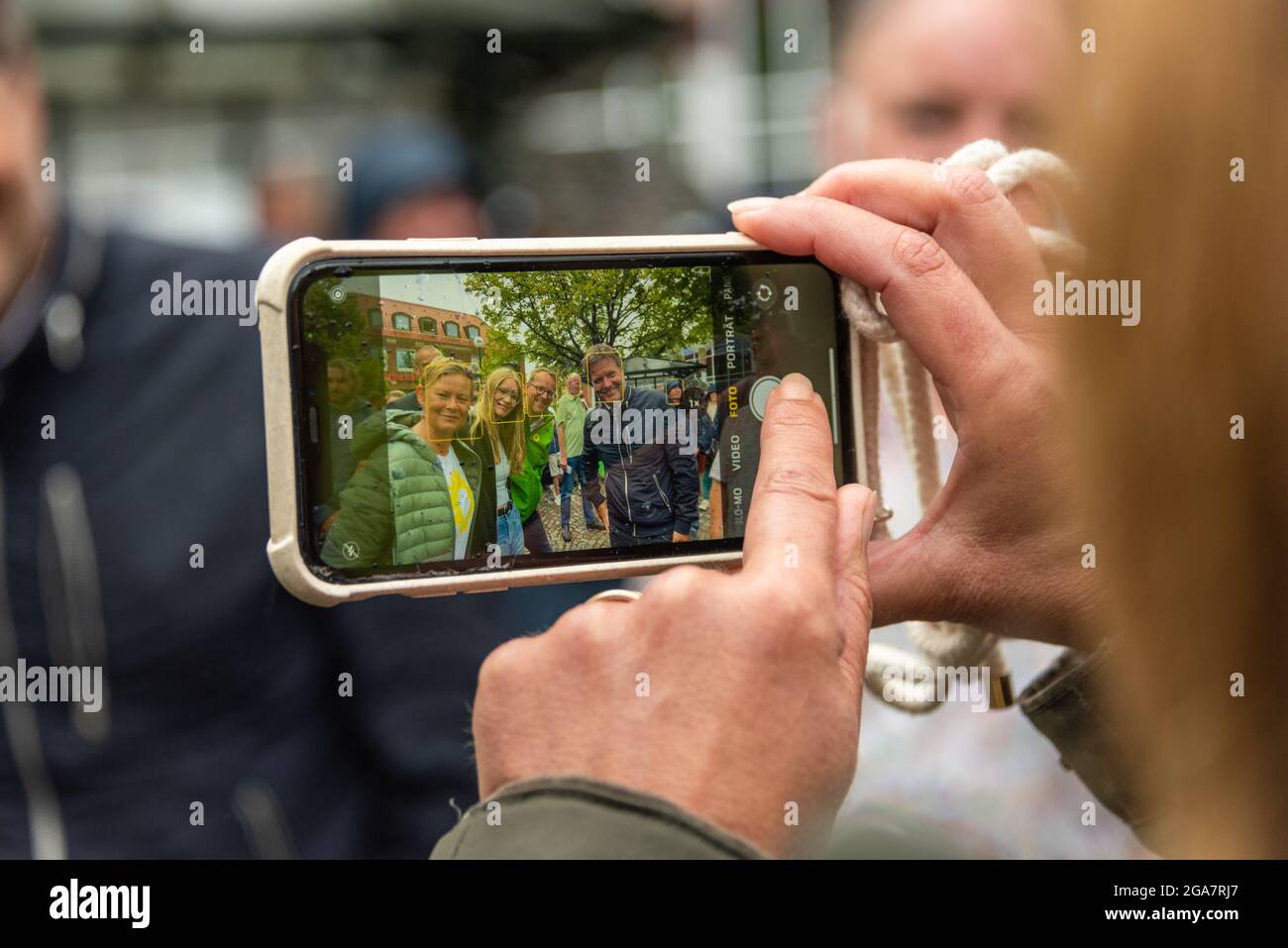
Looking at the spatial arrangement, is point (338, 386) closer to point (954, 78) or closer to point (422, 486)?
point (422, 486)

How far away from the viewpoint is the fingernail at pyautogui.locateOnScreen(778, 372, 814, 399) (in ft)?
2.40

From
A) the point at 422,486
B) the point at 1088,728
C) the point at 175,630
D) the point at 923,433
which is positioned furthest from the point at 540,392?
the point at 175,630

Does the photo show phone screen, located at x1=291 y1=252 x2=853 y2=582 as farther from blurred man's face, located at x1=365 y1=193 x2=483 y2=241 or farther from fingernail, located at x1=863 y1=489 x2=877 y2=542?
blurred man's face, located at x1=365 y1=193 x2=483 y2=241

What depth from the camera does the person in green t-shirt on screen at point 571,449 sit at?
75cm

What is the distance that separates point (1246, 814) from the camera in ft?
1.62

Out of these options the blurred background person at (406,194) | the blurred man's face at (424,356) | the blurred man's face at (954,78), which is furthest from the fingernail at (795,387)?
the blurred background person at (406,194)

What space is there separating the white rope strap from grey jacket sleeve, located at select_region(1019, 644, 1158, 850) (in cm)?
7

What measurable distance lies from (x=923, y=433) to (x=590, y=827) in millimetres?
465

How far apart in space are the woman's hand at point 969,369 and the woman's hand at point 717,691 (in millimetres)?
157

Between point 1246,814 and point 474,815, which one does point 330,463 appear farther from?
point 1246,814

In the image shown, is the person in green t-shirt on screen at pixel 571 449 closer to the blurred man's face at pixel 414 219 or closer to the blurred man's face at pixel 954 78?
the blurred man's face at pixel 954 78

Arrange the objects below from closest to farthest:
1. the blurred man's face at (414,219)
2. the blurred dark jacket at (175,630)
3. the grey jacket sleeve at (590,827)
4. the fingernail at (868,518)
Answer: the grey jacket sleeve at (590,827)
the fingernail at (868,518)
the blurred dark jacket at (175,630)
the blurred man's face at (414,219)

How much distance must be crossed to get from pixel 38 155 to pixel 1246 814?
1.33m

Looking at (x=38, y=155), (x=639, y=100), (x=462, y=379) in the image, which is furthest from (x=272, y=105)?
(x=462, y=379)
